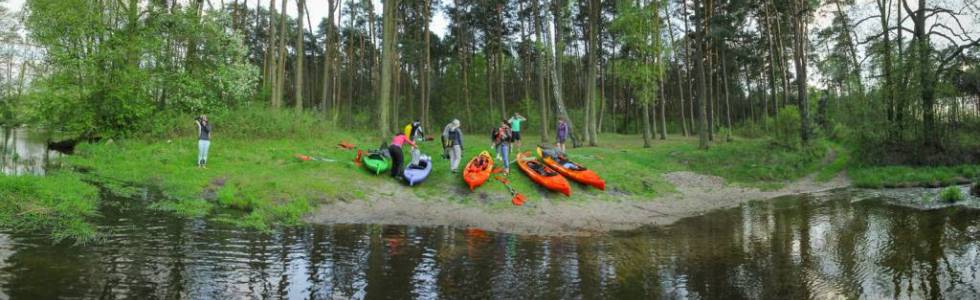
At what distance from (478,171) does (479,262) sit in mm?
6339

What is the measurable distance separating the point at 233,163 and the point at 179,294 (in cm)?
1000

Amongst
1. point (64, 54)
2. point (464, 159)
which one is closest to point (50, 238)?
point (464, 159)

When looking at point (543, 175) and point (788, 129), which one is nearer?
point (543, 175)

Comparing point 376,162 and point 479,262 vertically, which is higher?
point 376,162

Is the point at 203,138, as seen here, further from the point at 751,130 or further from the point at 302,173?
the point at 751,130

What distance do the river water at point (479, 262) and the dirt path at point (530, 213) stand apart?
0.69 metres

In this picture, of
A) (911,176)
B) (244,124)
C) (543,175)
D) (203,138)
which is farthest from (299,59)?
(911,176)

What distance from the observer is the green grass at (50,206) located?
771 cm

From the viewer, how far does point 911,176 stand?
17.5 meters

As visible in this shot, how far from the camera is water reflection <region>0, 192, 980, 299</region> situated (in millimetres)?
5984

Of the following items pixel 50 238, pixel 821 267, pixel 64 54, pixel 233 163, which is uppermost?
pixel 64 54

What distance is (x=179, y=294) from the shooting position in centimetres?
555

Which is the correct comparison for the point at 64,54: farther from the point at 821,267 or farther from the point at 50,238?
the point at 821,267

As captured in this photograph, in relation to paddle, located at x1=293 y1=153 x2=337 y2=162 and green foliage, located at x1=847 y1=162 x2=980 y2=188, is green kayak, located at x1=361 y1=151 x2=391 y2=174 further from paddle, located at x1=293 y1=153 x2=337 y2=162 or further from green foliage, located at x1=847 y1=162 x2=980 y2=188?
green foliage, located at x1=847 y1=162 x2=980 y2=188
